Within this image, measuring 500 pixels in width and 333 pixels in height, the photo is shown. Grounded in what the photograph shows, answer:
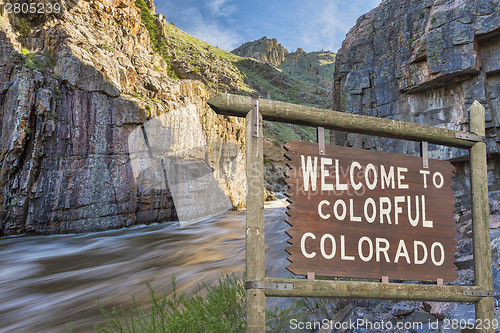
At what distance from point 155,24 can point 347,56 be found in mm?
19153

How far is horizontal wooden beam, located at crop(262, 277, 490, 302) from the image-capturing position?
2.17 m

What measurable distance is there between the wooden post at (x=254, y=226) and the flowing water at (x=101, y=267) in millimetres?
3993

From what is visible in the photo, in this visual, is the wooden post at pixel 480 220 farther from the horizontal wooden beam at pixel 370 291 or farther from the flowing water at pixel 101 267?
the flowing water at pixel 101 267

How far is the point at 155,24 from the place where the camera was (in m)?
30.0

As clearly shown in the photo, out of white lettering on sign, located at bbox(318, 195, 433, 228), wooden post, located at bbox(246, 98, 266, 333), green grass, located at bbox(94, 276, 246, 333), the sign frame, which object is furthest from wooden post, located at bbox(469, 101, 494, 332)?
green grass, located at bbox(94, 276, 246, 333)

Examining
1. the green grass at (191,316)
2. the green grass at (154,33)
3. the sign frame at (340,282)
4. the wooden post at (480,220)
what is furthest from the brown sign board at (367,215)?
the green grass at (154,33)

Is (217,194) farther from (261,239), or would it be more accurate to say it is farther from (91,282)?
(261,239)

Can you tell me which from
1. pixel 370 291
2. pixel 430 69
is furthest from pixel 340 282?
pixel 430 69

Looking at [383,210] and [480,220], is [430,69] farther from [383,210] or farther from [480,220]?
[383,210]

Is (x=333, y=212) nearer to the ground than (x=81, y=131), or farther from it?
nearer to the ground

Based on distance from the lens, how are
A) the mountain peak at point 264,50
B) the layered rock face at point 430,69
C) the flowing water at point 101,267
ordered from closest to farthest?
the flowing water at point 101,267 → the layered rock face at point 430,69 → the mountain peak at point 264,50

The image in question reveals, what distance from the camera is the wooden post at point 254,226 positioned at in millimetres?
2105

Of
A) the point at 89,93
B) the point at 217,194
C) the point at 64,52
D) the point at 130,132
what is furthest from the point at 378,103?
the point at 64,52

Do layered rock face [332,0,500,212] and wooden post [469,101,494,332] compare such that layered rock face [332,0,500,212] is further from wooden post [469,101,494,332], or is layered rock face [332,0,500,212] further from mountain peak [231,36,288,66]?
mountain peak [231,36,288,66]
